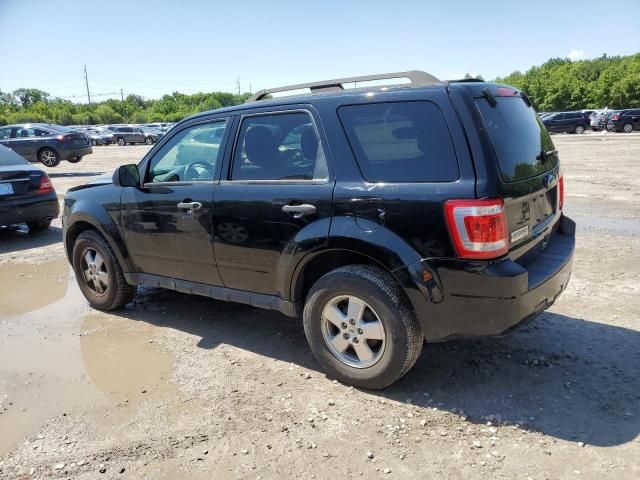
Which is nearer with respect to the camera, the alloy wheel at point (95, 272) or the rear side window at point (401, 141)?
the rear side window at point (401, 141)

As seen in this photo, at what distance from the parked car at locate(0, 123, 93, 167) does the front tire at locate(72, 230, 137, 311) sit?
1489 cm

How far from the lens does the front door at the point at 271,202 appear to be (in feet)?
11.4

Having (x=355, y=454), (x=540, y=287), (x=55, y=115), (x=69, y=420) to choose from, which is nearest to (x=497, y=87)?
(x=540, y=287)

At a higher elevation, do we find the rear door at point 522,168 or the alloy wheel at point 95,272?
the rear door at point 522,168

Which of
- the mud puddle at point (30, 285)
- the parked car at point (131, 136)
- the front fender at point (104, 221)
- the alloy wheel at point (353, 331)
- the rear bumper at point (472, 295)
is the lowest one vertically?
the mud puddle at point (30, 285)

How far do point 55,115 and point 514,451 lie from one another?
11021 cm

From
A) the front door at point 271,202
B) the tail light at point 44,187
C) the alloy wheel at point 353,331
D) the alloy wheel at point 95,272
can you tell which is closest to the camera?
the alloy wheel at point 353,331

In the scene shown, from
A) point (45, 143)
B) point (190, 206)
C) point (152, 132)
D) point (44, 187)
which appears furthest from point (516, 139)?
point (152, 132)

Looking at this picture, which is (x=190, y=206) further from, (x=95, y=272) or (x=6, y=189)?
(x=6, y=189)

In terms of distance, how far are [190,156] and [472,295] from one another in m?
2.59

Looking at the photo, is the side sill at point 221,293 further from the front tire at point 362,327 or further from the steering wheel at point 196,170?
the steering wheel at point 196,170

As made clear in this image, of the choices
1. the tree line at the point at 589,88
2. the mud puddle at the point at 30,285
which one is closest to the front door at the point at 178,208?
the mud puddle at the point at 30,285

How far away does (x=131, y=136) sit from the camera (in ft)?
150

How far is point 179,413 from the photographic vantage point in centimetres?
332
